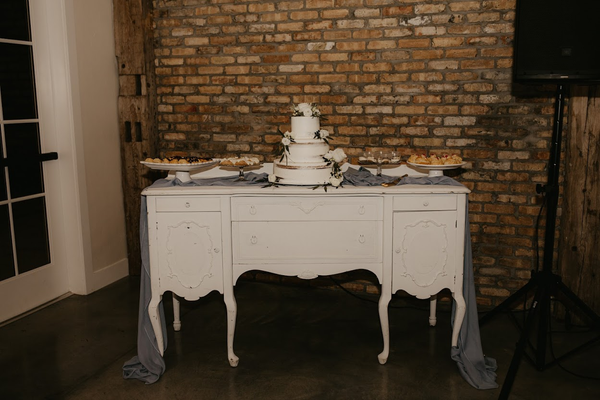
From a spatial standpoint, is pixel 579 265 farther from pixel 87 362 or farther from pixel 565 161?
pixel 87 362

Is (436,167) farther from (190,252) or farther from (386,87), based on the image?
(190,252)

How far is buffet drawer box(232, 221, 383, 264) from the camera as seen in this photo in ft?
9.21

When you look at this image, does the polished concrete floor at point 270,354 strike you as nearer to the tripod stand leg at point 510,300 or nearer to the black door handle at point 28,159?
the tripod stand leg at point 510,300

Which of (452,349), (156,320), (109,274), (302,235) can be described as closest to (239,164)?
(302,235)

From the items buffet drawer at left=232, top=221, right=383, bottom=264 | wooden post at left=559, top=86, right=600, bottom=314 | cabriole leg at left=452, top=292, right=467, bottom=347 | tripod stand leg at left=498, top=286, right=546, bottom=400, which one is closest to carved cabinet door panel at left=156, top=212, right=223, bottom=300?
buffet drawer at left=232, top=221, right=383, bottom=264

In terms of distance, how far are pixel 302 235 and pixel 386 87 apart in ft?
4.73

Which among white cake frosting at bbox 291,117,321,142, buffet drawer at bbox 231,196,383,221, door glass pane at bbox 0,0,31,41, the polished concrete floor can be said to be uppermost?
door glass pane at bbox 0,0,31,41

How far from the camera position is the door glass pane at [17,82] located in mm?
3400

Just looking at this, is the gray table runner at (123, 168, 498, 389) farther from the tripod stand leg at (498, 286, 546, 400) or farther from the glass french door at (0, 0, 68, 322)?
the glass french door at (0, 0, 68, 322)

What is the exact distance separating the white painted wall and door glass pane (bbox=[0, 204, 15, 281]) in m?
0.52

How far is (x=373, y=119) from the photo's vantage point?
3.75m

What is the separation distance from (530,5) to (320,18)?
1.51 m

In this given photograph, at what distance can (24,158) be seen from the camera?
3535 millimetres

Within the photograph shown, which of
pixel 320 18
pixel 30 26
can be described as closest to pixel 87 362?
pixel 30 26
